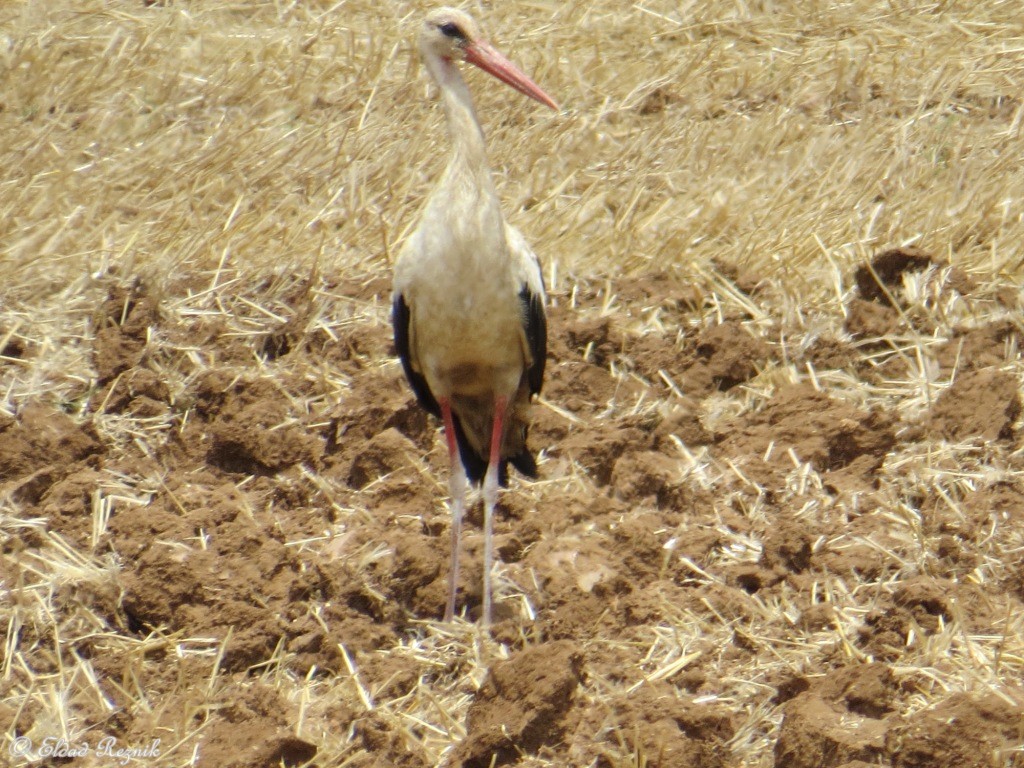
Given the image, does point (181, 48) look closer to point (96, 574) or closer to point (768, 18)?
point (768, 18)

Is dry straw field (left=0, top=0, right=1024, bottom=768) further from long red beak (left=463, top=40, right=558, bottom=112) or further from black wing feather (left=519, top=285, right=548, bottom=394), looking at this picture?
long red beak (left=463, top=40, right=558, bottom=112)

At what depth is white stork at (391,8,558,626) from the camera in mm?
4961

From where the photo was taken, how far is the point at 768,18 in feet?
34.0

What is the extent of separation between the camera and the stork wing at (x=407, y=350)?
5.23 metres

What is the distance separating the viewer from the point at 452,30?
5.30m

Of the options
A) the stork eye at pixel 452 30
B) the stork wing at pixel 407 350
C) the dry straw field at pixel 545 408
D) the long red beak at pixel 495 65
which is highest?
the stork eye at pixel 452 30

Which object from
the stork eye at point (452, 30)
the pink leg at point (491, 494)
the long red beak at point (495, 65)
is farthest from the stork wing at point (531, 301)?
the stork eye at point (452, 30)

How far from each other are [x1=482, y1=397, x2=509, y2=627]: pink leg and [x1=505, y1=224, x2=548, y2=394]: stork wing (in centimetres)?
18

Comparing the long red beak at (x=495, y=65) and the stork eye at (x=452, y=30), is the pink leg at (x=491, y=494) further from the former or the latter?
the stork eye at (x=452, y=30)

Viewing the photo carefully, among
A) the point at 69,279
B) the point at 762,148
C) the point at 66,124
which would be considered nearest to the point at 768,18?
the point at 762,148

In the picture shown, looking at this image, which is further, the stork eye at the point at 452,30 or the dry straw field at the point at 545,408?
the stork eye at the point at 452,30

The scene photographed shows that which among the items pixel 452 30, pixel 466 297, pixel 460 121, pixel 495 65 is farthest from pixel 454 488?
pixel 452 30

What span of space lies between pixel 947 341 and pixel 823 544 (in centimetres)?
164

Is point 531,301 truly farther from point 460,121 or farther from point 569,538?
point 569,538
